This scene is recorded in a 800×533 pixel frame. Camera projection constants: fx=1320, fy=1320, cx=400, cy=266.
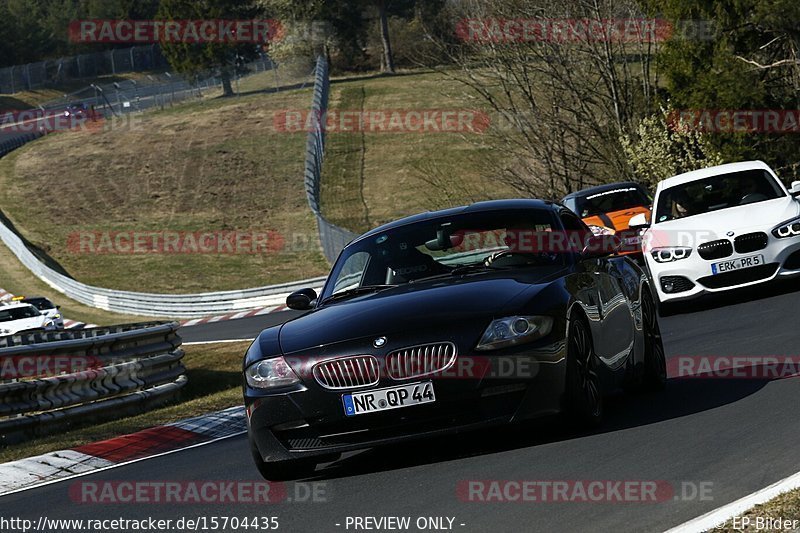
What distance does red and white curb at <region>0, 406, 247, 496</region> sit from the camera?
29.7 ft

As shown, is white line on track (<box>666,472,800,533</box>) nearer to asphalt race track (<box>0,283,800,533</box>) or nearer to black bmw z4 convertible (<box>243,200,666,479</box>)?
asphalt race track (<box>0,283,800,533</box>)

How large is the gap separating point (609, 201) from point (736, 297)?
8100 millimetres

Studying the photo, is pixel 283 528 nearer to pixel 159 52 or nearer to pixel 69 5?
pixel 159 52

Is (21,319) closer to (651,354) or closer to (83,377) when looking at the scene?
(83,377)

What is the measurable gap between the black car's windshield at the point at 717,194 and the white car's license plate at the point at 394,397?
9546 millimetres

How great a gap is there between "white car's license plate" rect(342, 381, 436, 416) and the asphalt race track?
0.39 metres

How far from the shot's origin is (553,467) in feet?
21.6

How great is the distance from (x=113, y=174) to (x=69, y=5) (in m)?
69.9

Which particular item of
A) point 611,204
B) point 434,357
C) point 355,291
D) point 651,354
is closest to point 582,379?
point 434,357

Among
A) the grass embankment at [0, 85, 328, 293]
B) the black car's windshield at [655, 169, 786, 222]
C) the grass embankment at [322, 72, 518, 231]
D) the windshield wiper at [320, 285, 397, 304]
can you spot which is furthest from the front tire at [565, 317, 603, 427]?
the grass embankment at [0, 85, 328, 293]

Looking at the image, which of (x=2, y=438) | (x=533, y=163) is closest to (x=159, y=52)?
(x=533, y=163)

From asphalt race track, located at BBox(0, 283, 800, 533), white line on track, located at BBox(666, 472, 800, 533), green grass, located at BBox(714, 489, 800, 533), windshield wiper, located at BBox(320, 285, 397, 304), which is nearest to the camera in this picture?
green grass, located at BBox(714, 489, 800, 533)

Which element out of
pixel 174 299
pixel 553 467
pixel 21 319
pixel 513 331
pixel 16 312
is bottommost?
pixel 174 299

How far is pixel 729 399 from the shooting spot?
836 centimetres
